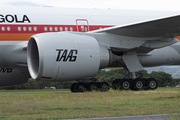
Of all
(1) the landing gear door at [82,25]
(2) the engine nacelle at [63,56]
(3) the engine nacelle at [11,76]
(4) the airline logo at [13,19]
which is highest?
(4) the airline logo at [13,19]

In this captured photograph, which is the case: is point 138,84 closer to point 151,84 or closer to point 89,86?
point 151,84

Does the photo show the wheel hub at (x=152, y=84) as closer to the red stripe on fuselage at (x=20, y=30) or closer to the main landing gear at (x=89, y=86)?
the main landing gear at (x=89, y=86)

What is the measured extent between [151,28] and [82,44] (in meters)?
3.16

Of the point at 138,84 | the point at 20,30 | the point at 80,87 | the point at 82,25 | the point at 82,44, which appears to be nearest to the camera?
the point at 82,44

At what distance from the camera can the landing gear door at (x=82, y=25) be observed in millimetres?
14085

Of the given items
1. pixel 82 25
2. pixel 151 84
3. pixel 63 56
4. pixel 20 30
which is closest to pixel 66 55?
pixel 63 56

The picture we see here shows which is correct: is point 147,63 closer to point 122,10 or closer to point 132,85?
point 132,85

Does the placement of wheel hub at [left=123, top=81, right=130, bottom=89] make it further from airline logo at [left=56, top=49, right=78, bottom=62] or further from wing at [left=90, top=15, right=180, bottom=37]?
airline logo at [left=56, top=49, right=78, bottom=62]

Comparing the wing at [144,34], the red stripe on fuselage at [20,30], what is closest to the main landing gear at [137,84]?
the wing at [144,34]

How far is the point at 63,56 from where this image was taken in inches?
420

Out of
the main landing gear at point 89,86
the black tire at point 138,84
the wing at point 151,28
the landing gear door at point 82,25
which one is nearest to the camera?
the wing at point 151,28

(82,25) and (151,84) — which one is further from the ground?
(82,25)

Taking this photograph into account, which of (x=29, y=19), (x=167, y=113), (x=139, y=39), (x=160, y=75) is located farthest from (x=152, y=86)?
(x=160, y=75)

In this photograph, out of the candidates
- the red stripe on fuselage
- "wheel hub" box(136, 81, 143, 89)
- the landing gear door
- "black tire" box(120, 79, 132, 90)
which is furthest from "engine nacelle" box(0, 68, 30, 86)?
"wheel hub" box(136, 81, 143, 89)
